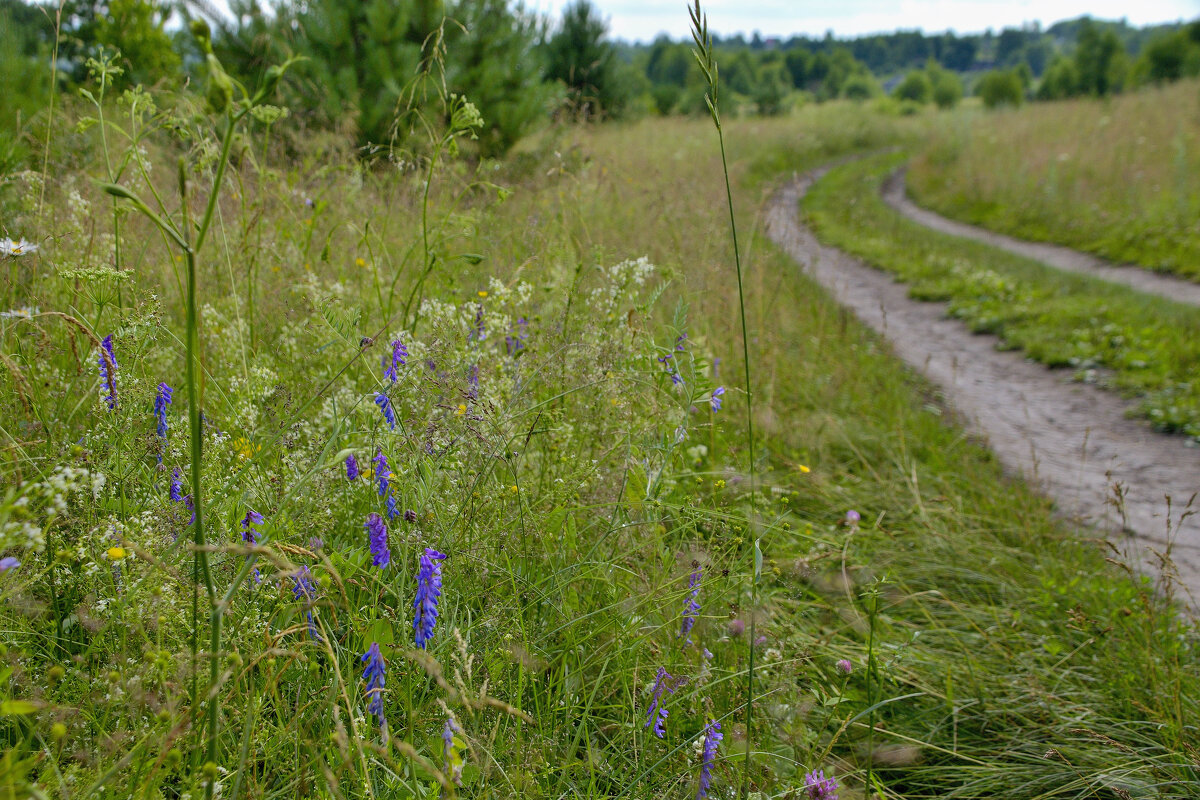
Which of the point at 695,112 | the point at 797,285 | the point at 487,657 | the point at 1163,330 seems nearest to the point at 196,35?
the point at 487,657

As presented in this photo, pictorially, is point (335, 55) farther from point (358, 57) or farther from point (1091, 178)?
point (1091, 178)

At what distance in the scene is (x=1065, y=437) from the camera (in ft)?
15.0

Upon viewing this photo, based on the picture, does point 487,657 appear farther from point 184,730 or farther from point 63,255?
point 63,255

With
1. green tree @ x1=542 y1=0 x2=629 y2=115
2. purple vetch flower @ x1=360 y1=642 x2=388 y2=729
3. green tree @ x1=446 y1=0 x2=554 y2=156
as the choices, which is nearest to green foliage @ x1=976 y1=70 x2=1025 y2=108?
green tree @ x1=542 y1=0 x2=629 y2=115

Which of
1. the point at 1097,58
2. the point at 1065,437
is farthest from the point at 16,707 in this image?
the point at 1097,58

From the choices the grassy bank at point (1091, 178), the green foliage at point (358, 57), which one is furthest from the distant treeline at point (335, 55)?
the grassy bank at point (1091, 178)

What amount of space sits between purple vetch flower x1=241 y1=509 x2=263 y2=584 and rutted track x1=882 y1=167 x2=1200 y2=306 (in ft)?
27.5

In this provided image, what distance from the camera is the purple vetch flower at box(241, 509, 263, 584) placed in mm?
1493

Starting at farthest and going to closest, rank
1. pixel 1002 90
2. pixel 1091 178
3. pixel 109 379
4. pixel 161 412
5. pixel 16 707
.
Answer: pixel 1002 90 < pixel 1091 178 < pixel 161 412 < pixel 109 379 < pixel 16 707

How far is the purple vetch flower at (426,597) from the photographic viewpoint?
1312 mm

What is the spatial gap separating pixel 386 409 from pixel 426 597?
2.13 feet

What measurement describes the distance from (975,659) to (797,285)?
4.68 metres

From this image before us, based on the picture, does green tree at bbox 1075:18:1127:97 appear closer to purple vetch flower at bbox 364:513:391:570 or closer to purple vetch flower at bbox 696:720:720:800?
purple vetch flower at bbox 696:720:720:800

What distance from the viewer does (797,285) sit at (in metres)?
6.67
